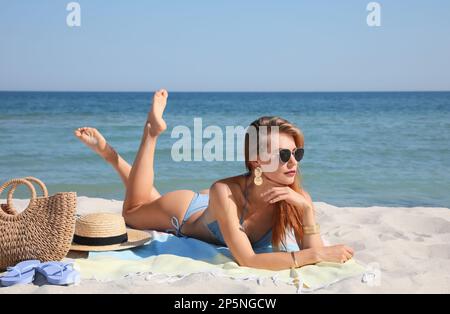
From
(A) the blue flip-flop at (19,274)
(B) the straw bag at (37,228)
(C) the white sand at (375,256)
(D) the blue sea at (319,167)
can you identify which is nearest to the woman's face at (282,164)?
(C) the white sand at (375,256)

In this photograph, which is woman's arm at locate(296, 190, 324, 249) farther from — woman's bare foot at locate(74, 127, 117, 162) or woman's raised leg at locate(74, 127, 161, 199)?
woman's bare foot at locate(74, 127, 117, 162)

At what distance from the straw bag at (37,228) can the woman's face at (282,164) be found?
48.2 inches

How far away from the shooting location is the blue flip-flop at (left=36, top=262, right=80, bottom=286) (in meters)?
3.46

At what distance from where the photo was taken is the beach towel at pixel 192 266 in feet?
11.9

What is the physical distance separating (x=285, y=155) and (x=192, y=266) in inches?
36.3

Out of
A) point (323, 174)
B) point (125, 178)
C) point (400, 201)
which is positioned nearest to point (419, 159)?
point (323, 174)

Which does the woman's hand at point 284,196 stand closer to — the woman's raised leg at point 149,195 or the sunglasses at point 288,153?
the sunglasses at point 288,153

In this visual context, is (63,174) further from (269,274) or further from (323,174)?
(269,274)

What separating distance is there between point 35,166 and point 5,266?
23.4 ft

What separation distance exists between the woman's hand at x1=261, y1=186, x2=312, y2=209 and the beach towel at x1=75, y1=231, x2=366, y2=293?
1.34 ft

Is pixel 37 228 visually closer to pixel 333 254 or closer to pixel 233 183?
pixel 233 183

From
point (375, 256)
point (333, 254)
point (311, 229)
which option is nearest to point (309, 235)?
point (311, 229)
